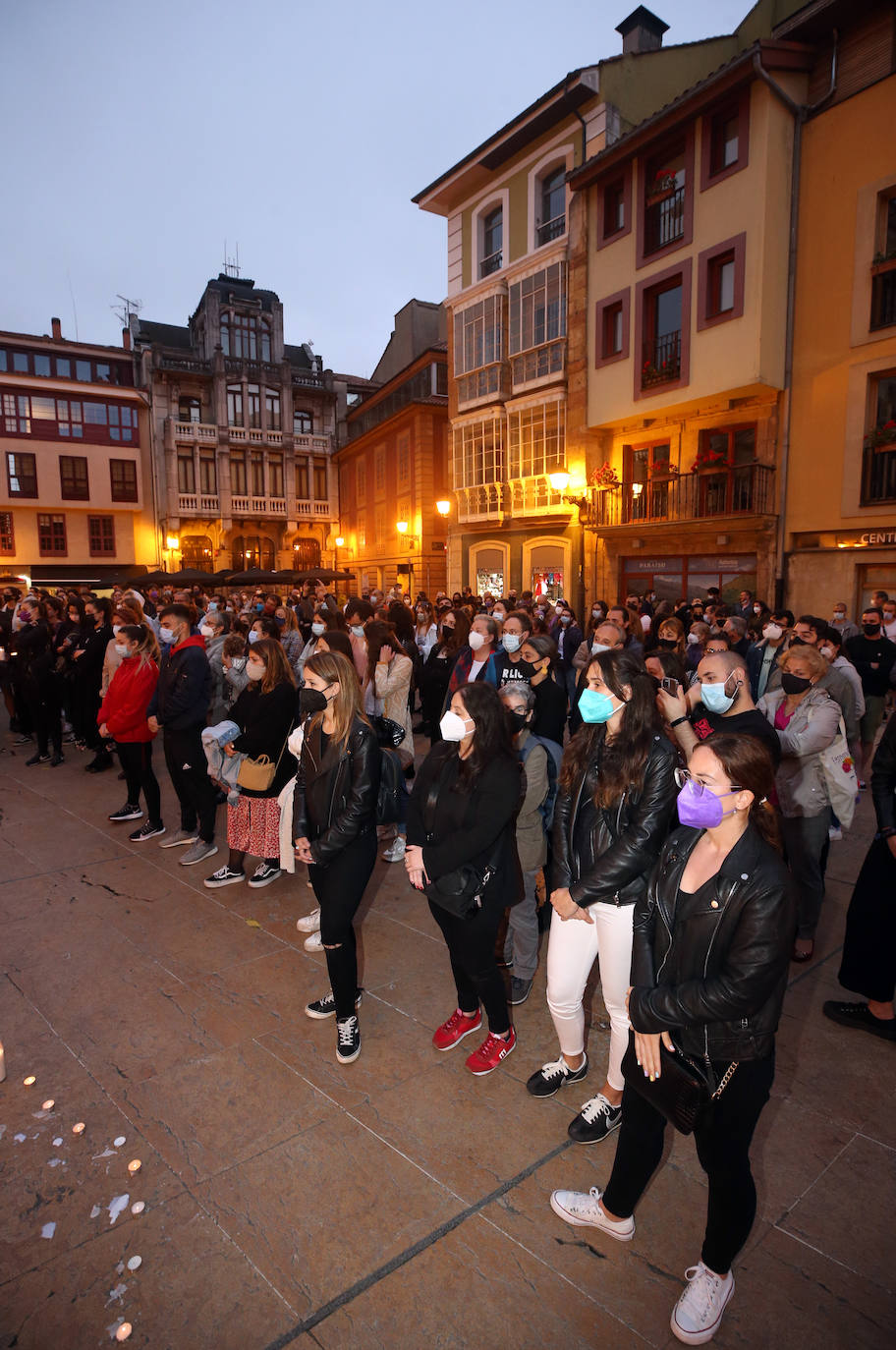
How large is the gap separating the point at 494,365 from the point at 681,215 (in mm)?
7021

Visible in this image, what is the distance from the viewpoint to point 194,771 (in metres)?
6.03

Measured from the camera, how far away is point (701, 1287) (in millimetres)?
2260

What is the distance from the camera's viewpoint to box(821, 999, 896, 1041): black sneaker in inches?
145

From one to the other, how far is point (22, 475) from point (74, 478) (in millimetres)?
2296

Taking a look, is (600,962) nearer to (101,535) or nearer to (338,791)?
(338,791)

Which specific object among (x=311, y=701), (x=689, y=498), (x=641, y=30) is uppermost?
(x=641, y=30)

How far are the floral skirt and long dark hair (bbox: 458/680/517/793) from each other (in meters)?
2.53

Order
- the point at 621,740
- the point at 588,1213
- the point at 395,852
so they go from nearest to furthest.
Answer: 1. the point at 588,1213
2. the point at 621,740
3. the point at 395,852

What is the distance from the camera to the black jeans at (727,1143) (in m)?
2.13

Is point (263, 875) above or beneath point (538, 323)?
beneath

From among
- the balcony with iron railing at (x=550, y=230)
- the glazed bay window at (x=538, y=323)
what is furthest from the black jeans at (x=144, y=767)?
the balcony with iron railing at (x=550, y=230)

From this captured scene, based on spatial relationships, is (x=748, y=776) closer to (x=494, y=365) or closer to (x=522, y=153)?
(x=494, y=365)

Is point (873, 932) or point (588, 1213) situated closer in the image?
point (588, 1213)

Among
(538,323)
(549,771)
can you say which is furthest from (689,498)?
(549,771)
